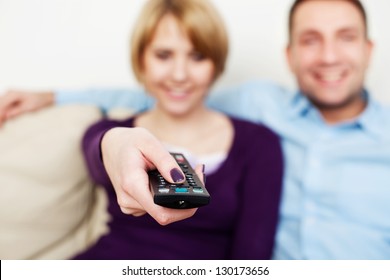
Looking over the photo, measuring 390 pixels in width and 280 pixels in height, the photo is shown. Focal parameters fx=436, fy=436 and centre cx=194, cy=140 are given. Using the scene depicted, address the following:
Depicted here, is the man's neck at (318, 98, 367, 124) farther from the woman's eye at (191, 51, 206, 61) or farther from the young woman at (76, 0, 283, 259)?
the woman's eye at (191, 51, 206, 61)

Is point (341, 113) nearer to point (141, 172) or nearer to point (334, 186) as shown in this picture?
point (334, 186)

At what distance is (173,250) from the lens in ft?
3.07

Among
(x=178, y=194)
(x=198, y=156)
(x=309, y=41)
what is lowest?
(x=198, y=156)

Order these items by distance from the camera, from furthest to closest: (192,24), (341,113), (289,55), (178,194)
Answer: (289,55), (341,113), (192,24), (178,194)

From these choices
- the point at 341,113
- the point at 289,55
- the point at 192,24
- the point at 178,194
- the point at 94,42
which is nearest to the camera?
the point at 178,194

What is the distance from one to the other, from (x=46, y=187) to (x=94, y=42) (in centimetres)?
56

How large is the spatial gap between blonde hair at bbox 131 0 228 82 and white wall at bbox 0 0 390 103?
393 mm

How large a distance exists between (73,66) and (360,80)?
865mm

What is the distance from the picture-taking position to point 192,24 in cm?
94

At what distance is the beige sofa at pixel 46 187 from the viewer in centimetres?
98

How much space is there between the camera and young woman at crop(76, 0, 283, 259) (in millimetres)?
929

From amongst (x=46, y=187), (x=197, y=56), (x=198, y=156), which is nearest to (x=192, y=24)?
(x=197, y=56)
